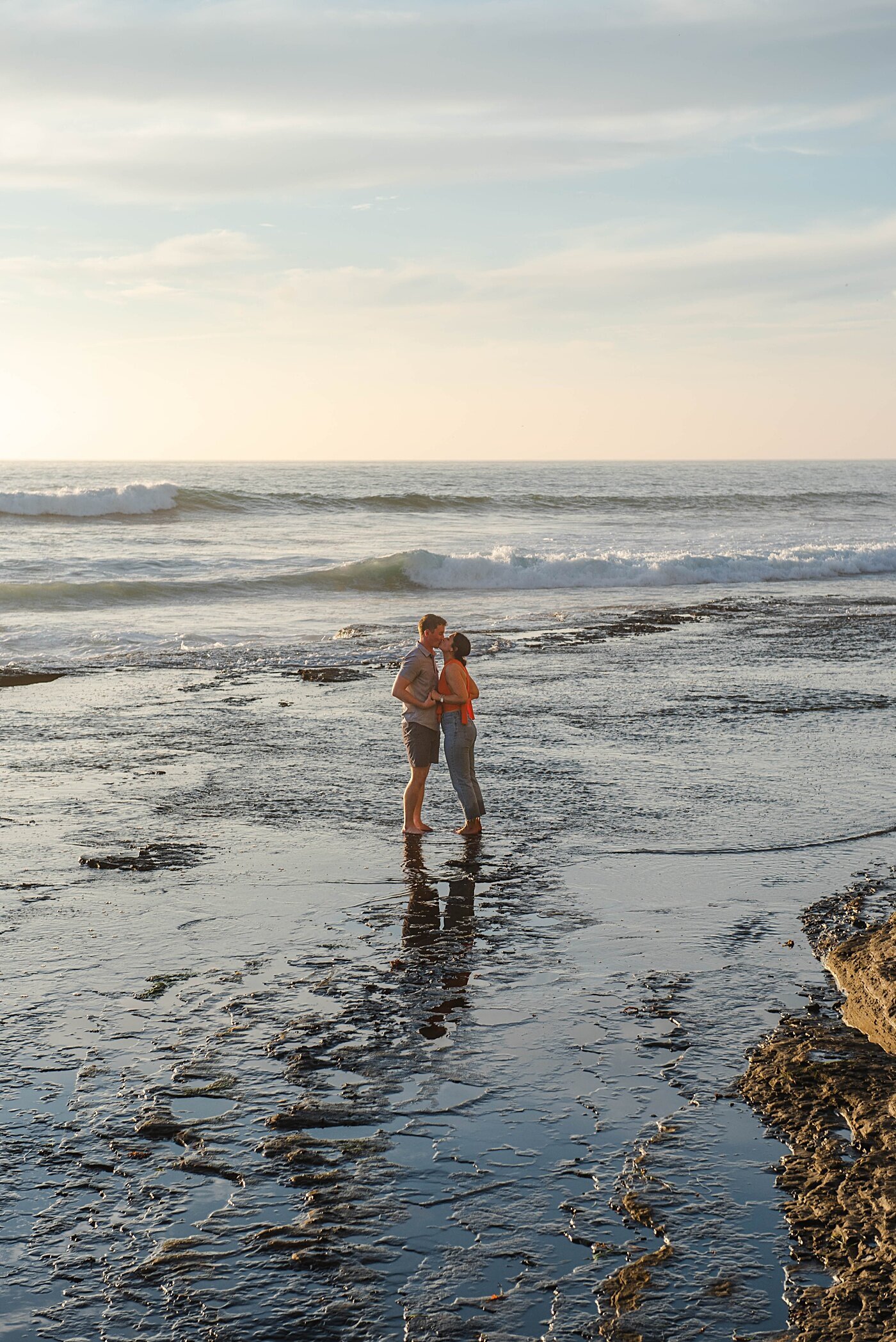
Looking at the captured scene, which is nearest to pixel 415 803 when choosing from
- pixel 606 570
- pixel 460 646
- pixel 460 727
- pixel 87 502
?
pixel 460 727

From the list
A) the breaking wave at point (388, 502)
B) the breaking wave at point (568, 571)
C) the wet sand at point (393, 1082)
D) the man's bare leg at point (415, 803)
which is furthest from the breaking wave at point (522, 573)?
the wet sand at point (393, 1082)

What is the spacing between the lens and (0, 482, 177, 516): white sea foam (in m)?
39.1

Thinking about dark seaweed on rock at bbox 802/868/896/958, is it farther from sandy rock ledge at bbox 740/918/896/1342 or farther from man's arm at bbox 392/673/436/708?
man's arm at bbox 392/673/436/708

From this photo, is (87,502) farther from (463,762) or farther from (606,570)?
(463,762)

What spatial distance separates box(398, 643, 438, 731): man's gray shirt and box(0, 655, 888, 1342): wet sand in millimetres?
780

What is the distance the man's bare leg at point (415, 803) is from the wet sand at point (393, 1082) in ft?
0.78

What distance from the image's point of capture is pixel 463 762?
8.02m

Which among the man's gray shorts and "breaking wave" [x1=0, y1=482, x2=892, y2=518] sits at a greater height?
"breaking wave" [x1=0, y1=482, x2=892, y2=518]

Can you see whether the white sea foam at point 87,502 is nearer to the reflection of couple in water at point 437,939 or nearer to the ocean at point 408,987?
the ocean at point 408,987

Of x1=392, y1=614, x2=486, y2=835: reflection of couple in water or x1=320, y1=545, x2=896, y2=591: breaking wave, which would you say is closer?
x1=392, y1=614, x2=486, y2=835: reflection of couple in water

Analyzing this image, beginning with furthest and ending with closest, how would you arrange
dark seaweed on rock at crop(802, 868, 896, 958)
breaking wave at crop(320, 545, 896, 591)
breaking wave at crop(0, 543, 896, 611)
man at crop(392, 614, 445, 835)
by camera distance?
breaking wave at crop(320, 545, 896, 591) < breaking wave at crop(0, 543, 896, 611) < man at crop(392, 614, 445, 835) < dark seaweed on rock at crop(802, 868, 896, 958)

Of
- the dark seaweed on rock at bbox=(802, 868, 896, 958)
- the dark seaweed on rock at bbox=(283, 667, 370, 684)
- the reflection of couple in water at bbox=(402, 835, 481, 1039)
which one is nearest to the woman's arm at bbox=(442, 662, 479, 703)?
the reflection of couple in water at bbox=(402, 835, 481, 1039)

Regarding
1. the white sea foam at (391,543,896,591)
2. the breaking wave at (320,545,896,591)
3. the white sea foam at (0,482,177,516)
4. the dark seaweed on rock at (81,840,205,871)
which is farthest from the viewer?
the white sea foam at (0,482,177,516)

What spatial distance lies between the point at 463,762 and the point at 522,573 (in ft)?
64.9
